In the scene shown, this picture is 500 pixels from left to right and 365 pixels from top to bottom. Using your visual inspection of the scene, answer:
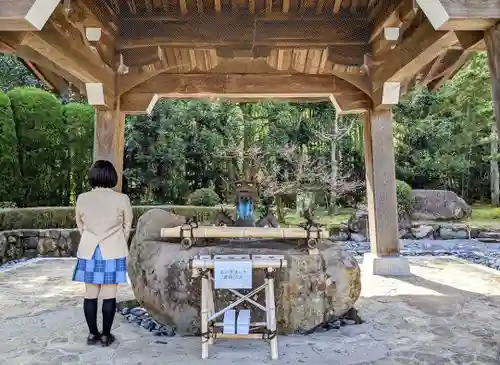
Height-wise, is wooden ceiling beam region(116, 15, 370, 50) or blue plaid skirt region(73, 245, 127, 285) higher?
wooden ceiling beam region(116, 15, 370, 50)

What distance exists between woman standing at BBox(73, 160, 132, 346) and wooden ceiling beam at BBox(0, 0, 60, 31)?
0.99 m

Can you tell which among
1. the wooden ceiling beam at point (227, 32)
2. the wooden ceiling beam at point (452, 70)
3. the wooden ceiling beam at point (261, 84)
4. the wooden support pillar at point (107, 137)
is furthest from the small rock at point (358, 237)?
the wooden support pillar at point (107, 137)

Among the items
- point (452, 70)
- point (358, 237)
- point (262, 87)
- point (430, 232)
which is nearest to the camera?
point (452, 70)

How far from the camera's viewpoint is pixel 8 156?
7.98m

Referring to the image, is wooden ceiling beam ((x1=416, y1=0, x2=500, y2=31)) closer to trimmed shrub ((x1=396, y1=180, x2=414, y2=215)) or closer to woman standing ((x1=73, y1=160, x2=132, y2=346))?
woman standing ((x1=73, y1=160, x2=132, y2=346))

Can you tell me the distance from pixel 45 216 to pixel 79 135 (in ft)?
6.78

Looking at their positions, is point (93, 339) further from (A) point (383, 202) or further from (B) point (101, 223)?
(A) point (383, 202)

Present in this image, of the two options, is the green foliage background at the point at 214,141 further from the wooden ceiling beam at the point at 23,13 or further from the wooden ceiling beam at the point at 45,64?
the wooden ceiling beam at the point at 23,13

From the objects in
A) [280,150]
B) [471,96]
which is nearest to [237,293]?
[280,150]

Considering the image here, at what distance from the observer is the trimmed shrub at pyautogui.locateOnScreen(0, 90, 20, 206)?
792 cm

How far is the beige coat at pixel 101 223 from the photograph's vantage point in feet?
9.41

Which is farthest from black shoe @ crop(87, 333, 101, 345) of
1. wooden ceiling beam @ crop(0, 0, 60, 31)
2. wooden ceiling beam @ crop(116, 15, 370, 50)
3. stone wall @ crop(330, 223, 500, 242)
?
stone wall @ crop(330, 223, 500, 242)

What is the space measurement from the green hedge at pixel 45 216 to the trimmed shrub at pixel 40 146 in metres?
1.09

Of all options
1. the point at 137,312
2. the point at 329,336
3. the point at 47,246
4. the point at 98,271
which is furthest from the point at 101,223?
the point at 47,246
